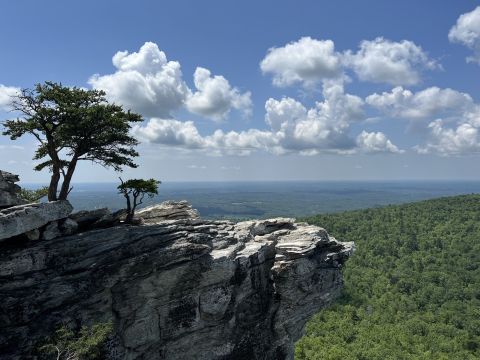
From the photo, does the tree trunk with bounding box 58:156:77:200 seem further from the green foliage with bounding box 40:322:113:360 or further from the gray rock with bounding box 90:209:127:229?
the green foliage with bounding box 40:322:113:360

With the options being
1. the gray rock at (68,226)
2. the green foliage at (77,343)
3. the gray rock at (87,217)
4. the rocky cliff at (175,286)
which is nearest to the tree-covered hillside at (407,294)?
the rocky cliff at (175,286)

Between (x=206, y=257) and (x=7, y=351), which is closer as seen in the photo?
(x=7, y=351)

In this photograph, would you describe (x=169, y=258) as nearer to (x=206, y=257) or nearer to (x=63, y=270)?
(x=206, y=257)

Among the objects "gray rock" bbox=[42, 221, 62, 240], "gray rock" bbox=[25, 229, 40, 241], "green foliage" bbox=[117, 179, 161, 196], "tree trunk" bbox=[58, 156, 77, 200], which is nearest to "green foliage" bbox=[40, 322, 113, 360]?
"gray rock" bbox=[42, 221, 62, 240]

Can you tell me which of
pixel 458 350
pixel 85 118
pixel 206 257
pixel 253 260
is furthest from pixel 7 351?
pixel 458 350

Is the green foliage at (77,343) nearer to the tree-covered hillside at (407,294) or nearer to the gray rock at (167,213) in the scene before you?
the gray rock at (167,213)

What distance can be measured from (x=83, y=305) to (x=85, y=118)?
1529 centimetres

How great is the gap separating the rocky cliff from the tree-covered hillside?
148ft

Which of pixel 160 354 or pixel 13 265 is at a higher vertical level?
pixel 13 265

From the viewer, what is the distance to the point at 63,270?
1142 inches

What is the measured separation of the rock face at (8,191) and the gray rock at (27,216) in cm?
208

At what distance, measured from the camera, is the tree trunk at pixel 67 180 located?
3249 centimetres

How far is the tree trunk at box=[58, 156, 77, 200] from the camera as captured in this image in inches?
1279

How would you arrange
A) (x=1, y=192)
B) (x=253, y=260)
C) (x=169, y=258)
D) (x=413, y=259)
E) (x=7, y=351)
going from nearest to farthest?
(x=7, y=351), (x=1, y=192), (x=169, y=258), (x=253, y=260), (x=413, y=259)
